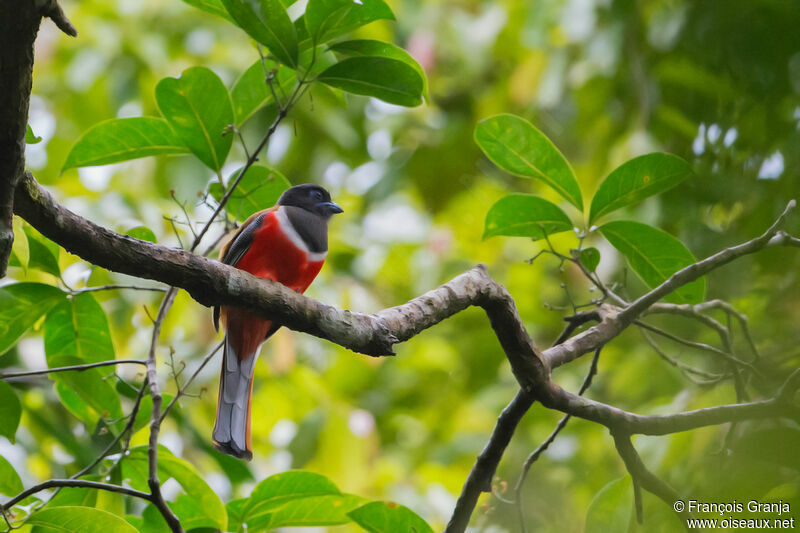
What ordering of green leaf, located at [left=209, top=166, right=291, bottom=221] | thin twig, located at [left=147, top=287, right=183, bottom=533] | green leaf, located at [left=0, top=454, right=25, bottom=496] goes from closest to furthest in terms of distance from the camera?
1. thin twig, located at [left=147, top=287, right=183, bottom=533]
2. green leaf, located at [left=0, top=454, right=25, bottom=496]
3. green leaf, located at [left=209, top=166, right=291, bottom=221]

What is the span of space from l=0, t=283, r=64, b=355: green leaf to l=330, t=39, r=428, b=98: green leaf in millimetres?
1052

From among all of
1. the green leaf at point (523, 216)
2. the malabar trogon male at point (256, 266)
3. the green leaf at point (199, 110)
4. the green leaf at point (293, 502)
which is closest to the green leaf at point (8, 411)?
the green leaf at point (293, 502)

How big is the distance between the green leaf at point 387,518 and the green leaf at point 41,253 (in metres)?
1.07

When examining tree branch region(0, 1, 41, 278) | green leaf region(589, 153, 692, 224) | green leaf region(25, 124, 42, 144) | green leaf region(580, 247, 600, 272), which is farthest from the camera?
green leaf region(580, 247, 600, 272)

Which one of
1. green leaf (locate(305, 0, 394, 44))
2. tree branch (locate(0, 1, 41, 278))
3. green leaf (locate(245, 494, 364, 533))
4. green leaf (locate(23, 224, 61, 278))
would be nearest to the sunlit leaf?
green leaf (locate(23, 224, 61, 278))

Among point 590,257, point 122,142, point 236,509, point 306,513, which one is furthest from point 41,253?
point 590,257

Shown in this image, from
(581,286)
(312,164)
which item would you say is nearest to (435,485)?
(581,286)

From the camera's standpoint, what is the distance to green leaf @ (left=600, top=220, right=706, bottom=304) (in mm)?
2178

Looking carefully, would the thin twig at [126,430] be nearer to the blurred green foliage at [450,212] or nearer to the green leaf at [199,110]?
the blurred green foliage at [450,212]

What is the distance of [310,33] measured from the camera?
1.96 metres

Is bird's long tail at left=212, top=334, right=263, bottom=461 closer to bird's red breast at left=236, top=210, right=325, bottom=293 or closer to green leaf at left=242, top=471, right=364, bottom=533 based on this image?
bird's red breast at left=236, top=210, right=325, bottom=293

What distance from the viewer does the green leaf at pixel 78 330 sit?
218 cm

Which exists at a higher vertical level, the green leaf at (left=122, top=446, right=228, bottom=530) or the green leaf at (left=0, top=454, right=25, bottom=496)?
the green leaf at (left=122, top=446, right=228, bottom=530)

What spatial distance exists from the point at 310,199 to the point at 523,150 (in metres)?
1.28
